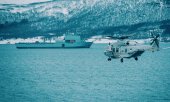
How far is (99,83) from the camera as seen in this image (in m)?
70.2

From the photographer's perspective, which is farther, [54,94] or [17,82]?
[17,82]

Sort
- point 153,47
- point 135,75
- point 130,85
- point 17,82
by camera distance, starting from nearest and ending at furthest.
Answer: point 153,47, point 130,85, point 17,82, point 135,75

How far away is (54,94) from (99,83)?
1216cm

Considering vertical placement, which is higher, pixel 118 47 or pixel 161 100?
pixel 118 47

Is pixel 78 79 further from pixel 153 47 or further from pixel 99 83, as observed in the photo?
pixel 153 47

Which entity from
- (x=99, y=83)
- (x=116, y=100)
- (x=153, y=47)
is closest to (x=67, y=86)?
(x=99, y=83)

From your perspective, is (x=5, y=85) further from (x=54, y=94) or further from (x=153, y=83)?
(x=153, y=83)

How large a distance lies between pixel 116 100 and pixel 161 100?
5498mm

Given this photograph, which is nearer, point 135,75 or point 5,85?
point 5,85

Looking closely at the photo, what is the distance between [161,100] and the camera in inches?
2137

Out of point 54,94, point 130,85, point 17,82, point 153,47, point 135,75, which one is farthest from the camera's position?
point 135,75

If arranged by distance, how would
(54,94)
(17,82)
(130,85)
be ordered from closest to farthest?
(54,94), (130,85), (17,82)

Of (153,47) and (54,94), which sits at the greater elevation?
(153,47)

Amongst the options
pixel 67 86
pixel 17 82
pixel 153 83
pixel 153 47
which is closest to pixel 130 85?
pixel 153 83
